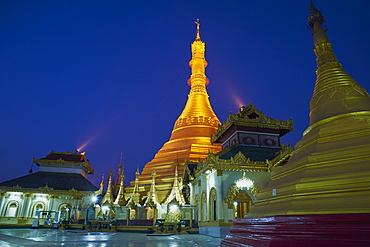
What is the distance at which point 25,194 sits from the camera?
29.6 metres

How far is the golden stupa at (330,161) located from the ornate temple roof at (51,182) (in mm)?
30246

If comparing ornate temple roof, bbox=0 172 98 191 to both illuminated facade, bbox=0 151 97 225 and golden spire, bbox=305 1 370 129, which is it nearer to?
illuminated facade, bbox=0 151 97 225

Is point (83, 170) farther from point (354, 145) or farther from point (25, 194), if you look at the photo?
point (354, 145)

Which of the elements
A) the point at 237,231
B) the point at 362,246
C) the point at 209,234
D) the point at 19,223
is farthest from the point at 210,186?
the point at 19,223

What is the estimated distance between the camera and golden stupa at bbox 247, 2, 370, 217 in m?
4.94

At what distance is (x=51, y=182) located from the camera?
3184 cm

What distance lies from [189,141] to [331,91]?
2167 cm

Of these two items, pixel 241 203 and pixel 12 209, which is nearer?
pixel 241 203

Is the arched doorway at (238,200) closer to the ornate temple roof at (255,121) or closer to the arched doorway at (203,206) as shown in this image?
the arched doorway at (203,206)

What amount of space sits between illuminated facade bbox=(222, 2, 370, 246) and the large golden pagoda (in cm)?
1713

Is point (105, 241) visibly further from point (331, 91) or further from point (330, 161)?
point (331, 91)

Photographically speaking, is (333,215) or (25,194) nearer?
(333,215)

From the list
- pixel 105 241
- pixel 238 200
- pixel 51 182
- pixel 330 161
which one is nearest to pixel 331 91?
pixel 330 161

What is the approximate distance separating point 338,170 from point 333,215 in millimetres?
1358
